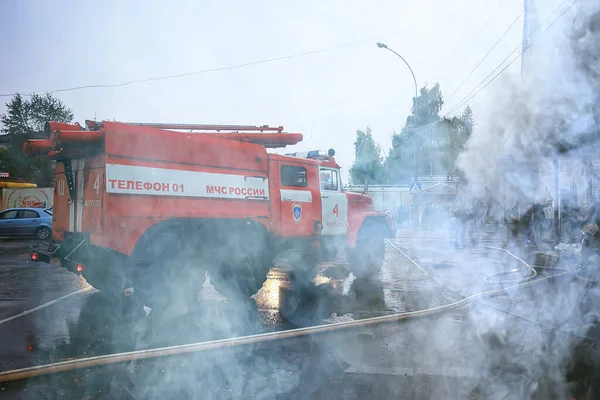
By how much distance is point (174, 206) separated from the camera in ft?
19.4

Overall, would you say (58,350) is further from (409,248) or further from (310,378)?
(409,248)

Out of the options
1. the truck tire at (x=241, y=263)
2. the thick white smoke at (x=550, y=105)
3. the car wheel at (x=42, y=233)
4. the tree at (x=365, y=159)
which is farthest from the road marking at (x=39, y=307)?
the car wheel at (x=42, y=233)

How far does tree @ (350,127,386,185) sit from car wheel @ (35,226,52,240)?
43.1 ft

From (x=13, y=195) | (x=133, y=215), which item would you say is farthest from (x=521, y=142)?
(x=13, y=195)

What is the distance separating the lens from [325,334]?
4871 millimetres

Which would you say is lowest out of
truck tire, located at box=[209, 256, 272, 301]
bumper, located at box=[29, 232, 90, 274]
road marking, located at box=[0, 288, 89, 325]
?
road marking, located at box=[0, 288, 89, 325]

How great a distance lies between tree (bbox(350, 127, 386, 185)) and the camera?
14945 millimetres

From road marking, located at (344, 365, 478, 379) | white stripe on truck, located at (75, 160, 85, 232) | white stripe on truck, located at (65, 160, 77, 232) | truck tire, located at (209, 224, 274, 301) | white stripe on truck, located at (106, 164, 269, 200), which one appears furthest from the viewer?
truck tire, located at (209, 224, 274, 301)

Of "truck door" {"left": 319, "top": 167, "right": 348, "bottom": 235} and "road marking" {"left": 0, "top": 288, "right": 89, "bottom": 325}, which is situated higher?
"truck door" {"left": 319, "top": 167, "right": 348, "bottom": 235}

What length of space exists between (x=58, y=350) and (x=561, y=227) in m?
10.0

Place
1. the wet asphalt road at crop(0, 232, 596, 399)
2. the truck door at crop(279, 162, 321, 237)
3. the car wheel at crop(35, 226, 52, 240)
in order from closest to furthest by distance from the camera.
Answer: the wet asphalt road at crop(0, 232, 596, 399) → the truck door at crop(279, 162, 321, 237) → the car wheel at crop(35, 226, 52, 240)

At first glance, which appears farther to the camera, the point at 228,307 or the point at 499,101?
the point at 228,307

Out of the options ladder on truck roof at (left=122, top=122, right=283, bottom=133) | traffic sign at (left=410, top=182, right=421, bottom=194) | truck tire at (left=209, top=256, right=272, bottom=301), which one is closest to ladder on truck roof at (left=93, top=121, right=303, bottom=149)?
ladder on truck roof at (left=122, top=122, right=283, bottom=133)

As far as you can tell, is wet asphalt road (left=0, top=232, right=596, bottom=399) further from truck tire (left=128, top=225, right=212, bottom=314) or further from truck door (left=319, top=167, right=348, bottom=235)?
truck door (left=319, top=167, right=348, bottom=235)
